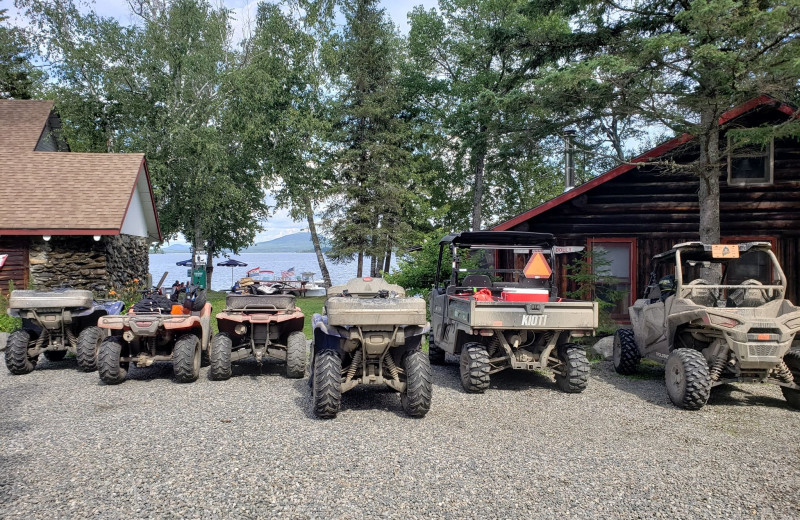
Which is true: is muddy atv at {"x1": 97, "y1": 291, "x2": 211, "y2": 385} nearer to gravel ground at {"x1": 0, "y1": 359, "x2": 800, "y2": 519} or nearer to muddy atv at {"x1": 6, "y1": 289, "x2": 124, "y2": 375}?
gravel ground at {"x1": 0, "y1": 359, "x2": 800, "y2": 519}

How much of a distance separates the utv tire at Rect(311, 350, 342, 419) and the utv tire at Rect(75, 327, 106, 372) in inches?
185

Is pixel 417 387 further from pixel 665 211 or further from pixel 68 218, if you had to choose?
pixel 68 218

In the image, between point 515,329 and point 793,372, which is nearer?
point 793,372

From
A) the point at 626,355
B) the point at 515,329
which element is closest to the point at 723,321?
the point at 626,355

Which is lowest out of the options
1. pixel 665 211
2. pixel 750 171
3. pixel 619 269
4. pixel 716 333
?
pixel 716 333

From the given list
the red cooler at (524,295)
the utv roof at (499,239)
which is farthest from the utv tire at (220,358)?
the red cooler at (524,295)

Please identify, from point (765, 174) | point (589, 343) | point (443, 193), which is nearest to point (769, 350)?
point (589, 343)

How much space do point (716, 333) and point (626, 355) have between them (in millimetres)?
2125

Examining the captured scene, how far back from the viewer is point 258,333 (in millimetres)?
8898

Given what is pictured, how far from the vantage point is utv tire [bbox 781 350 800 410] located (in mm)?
7180

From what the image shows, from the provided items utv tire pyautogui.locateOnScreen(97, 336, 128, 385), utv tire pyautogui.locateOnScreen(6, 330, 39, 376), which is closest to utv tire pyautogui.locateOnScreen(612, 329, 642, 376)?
utv tire pyautogui.locateOnScreen(97, 336, 128, 385)

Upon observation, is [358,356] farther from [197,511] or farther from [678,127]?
[678,127]

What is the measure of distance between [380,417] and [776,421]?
4516mm

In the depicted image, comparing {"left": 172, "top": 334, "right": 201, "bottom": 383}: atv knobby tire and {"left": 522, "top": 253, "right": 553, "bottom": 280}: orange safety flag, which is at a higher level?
{"left": 522, "top": 253, "right": 553, "bottom": 280}: orange safety flag
